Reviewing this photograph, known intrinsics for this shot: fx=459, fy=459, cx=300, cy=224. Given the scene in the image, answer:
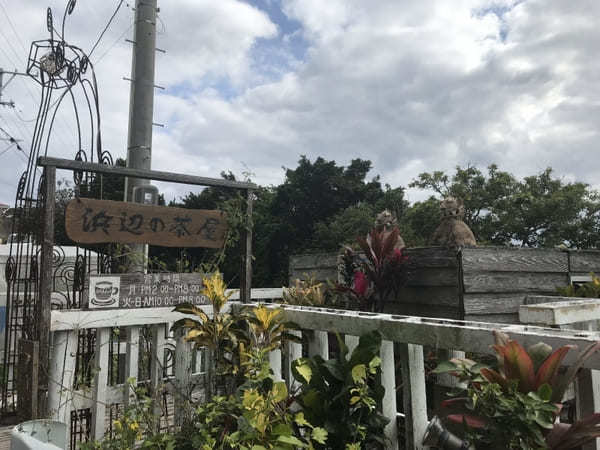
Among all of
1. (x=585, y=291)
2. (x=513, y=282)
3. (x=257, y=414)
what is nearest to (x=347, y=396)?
(x=257, y=414)

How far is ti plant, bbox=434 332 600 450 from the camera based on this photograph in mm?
1213

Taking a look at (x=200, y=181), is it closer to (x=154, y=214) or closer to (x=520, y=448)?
(x=154, y=214)

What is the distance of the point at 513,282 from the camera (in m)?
3.67

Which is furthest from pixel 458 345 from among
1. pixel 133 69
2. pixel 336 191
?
pixel 336 191

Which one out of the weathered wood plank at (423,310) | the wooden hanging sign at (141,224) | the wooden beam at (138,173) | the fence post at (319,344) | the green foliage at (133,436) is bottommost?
the green foliage at (133,436)

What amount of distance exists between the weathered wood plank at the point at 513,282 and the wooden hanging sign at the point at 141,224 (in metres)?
1.88

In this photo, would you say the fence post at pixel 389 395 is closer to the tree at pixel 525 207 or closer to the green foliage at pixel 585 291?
the green foliage at pixel 585 291

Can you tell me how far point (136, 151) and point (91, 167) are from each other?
303 cm

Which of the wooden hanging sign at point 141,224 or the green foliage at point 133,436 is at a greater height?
the wooden hanging sign at point 141,224

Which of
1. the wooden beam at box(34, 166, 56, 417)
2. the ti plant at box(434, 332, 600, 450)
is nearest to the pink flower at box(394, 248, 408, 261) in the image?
the ti plant at box(434, 332, 600, 450)

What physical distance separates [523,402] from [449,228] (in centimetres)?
272

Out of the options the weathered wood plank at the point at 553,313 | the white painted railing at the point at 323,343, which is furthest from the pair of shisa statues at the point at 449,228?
the white painted railing at the point at 323,343

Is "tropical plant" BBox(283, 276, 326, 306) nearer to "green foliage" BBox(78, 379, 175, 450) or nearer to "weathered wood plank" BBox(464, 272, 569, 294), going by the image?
"weathered wood plank" BBox(464, 272, 569, 294)

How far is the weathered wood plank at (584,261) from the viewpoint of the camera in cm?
430
